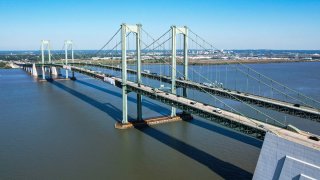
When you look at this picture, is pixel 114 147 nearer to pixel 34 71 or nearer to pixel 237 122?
pixel 237 122

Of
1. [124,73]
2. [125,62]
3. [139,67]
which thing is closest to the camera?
[124,73]

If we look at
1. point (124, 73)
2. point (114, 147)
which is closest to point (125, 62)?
point (124, 73)

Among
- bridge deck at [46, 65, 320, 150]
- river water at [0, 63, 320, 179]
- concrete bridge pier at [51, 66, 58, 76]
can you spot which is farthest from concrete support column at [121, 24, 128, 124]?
concrete bridge pier at [51, 66, 58, 76]

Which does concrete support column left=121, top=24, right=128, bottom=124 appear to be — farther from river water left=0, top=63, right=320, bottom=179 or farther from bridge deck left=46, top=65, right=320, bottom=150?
bridge deck left=46, top=65, right=320, bottom=150

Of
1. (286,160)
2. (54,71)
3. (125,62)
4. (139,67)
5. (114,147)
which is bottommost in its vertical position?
(114,147)

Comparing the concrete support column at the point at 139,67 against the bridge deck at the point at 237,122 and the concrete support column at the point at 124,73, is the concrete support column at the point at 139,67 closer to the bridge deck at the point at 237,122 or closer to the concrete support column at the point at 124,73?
the concrete support column at the point at 124,73

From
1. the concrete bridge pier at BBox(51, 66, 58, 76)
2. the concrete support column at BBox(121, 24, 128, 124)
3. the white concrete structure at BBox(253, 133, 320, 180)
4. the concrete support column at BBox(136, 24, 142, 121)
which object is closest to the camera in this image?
the white concrete structure at BBox(253, 133, 320, 180)

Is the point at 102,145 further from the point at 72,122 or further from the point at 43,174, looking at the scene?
the point at 72,122

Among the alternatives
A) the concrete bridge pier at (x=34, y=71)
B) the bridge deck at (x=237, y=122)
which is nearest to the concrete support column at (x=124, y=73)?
the bridge deck at (x=237, y=122)
